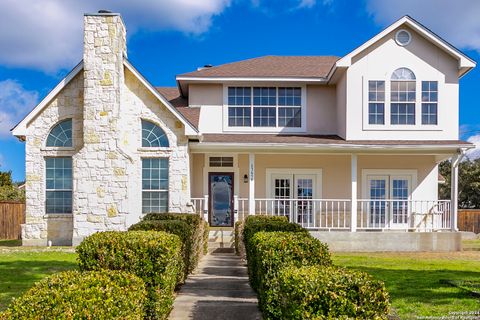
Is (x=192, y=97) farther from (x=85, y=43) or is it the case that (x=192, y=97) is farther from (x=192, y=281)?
(x=192, y=281)

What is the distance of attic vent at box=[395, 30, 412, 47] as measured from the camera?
57.4 ft

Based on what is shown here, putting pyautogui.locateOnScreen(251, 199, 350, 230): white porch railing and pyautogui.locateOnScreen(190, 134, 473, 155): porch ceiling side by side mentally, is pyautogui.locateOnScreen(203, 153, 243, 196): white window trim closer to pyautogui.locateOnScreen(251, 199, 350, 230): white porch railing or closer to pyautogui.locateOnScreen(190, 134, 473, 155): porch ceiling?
pyautogui.locateOnScreen(251, 199, 350, 230): white porch railing

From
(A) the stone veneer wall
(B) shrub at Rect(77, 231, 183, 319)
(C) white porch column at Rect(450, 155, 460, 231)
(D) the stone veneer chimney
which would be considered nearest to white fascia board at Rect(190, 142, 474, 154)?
(C) white porch column at Rect(450, 155, 460, 231)

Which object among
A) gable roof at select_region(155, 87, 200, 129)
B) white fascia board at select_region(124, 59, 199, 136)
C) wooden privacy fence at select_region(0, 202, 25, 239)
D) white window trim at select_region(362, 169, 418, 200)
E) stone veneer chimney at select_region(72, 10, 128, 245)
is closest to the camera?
stone veneer chimney at select_region(72, 10, 128, 245)

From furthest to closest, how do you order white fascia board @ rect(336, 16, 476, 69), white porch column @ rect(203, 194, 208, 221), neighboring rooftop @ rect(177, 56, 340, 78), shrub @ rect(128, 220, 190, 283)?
1. neighboring rooftop @ rect(177, 56, 340, 78)
2. white fascia board @ rect(336, 16, 476, 69)
3. white porch column @ rect(203, 194, 208, 221)
4. shrub @ rect(128, 220, 190, 283)

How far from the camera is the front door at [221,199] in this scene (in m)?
18.6

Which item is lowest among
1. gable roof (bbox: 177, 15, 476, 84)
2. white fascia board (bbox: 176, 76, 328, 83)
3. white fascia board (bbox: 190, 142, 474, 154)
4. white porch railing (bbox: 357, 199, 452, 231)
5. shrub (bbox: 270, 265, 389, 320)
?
white porch railing (bbox: 357, 199, 452, 231)

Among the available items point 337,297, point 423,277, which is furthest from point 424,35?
point 337,297

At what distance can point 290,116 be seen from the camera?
19.0m

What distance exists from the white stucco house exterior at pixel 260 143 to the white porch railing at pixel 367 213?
0.08 metres

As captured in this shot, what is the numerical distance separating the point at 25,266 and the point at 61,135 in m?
6.36

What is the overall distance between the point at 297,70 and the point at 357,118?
144 inches

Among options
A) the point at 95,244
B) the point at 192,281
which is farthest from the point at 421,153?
the point at 95,244

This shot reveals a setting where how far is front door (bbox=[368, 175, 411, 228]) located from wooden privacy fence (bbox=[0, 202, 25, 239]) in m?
16.5
